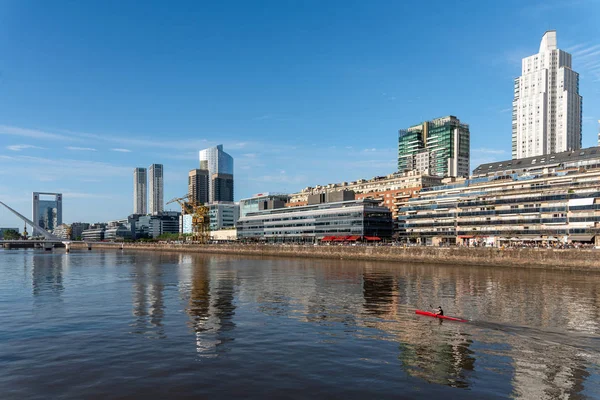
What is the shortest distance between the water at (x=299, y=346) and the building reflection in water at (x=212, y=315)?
0.18 meters

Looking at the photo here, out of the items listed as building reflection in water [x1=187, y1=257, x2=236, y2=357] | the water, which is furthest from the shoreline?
building reflection in water [x1=187, y1=257, x2=236, y2=357]

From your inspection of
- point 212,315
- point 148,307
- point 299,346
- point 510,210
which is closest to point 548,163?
point 510,210

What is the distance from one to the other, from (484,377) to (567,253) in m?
81.5

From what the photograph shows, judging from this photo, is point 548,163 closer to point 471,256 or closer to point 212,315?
point 471,256

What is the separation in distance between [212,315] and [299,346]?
1464cm

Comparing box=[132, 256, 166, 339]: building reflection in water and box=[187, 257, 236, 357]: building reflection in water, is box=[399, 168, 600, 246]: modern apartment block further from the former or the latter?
box=[132, 256, 166, 339]: building reflection in water

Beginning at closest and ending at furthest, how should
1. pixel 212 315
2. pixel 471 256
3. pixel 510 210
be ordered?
pixel 212 315, pixel 471 256, pixel 510 210

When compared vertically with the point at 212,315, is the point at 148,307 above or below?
below

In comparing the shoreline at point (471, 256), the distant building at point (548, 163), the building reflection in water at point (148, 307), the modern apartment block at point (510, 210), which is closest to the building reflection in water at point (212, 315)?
the building reflection in water at point (148, 307)

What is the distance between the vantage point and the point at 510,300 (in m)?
52.9

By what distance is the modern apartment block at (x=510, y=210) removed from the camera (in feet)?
380

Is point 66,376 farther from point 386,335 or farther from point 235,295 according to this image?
point 235,295

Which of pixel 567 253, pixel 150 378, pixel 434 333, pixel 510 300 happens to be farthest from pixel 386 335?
pixel 567 253

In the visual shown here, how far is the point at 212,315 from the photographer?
1732 inches
